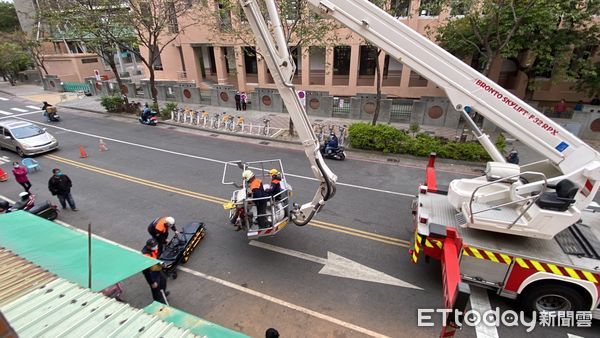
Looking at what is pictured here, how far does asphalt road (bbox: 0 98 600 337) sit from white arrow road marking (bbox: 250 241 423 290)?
0.15 ft

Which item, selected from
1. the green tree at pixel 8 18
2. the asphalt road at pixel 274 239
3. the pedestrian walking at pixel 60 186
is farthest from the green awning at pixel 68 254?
the green tree at pixel 8 18

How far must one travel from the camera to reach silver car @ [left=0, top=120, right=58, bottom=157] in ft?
48.1

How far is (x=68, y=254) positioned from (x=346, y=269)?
18.9 feet

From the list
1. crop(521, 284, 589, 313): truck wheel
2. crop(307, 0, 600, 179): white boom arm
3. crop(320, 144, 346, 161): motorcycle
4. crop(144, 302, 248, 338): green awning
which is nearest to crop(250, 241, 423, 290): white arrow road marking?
crop(521, 284, 589, 313): truck wheel

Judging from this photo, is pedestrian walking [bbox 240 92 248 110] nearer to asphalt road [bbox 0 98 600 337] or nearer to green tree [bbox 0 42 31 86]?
asphalt road [bbox 0 98 600 337]

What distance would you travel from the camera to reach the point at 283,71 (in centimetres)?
665

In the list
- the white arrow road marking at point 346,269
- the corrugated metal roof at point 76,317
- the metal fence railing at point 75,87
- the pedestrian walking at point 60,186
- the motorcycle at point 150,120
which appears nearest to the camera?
the corrugated metal roof at point 76,317

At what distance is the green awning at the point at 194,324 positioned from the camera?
13.4 feet

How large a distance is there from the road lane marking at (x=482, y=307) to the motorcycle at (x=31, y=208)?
1218 centimetres

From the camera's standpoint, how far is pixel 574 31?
15758 mm

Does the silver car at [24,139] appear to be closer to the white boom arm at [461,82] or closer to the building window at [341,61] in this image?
the white boom arm at [461,82]

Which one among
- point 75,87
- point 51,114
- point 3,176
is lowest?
point 3,176

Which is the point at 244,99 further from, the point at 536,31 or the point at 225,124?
the point at 536,31

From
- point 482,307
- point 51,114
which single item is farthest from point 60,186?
point 51,114
